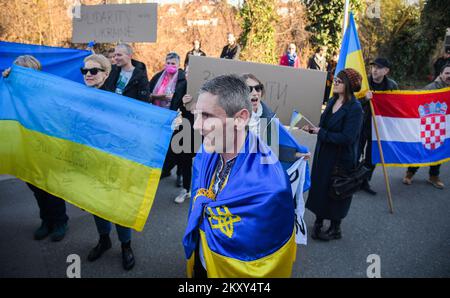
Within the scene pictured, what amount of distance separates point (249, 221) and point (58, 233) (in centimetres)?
274

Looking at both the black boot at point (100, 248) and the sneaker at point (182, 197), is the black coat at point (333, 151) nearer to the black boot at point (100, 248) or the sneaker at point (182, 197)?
the sneaker at point (182, 197)

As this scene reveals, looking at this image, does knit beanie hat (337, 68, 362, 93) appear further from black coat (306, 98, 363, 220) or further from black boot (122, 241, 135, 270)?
black boot (122, 241, 135, 270)

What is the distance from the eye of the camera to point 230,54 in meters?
6.99

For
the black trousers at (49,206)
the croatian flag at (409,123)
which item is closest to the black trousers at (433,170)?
the croatian flag at (409,123)

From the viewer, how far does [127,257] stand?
2.98 meters

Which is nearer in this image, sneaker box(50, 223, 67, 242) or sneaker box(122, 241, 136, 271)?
sneaker box(122, 241, 136, 271)

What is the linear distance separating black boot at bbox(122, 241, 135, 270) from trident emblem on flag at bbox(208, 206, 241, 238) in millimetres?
1752

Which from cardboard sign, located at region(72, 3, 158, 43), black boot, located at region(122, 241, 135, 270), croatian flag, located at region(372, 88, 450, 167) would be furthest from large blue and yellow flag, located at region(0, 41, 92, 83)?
croatian flag, located at region(372, 88, 450, 167)

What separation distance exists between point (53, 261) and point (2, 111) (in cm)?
147

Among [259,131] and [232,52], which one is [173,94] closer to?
[259,131]

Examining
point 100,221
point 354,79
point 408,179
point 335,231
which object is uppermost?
point 354,79

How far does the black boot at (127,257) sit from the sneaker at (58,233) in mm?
863

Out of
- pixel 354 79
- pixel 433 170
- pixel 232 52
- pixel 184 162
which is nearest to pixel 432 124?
pixel 433 170

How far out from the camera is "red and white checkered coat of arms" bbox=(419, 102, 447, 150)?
4.78m
